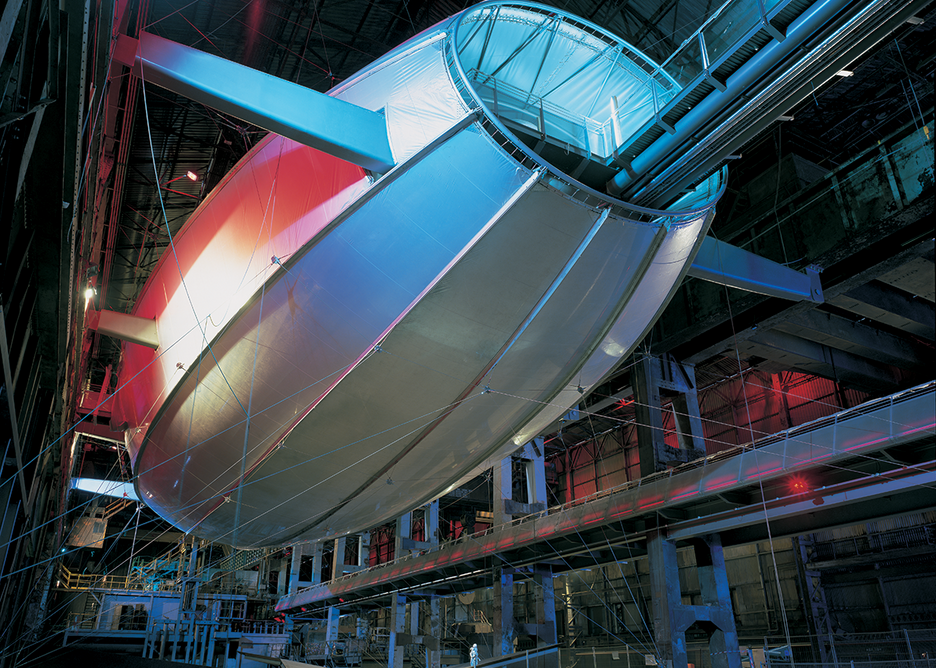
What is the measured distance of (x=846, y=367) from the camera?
1953 centimetres

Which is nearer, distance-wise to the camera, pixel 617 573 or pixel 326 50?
pixel 326 50

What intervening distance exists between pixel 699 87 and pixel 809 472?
9.32 m

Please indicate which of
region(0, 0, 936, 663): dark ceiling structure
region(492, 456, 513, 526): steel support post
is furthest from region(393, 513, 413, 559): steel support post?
region(0, 0, 936, 663): dark ceiling structure

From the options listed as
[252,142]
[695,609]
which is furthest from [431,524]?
[252,142]

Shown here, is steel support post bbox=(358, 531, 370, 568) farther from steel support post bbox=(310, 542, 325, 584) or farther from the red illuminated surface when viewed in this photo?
the red illuminated surface

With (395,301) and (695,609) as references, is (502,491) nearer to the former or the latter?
(695,609)

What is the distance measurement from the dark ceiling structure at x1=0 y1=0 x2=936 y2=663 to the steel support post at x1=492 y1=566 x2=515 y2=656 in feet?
21.5

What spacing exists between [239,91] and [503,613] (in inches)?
727

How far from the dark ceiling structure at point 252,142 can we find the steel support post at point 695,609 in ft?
14.9

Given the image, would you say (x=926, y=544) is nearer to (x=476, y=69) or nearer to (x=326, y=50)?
(x=476, y=69)

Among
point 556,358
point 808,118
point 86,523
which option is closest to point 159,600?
point 86,523

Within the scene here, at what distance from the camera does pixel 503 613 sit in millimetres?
20312

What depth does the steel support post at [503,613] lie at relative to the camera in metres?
19.8

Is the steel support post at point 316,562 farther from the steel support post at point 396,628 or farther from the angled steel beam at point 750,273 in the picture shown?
the angled steel beam at point 750,273
